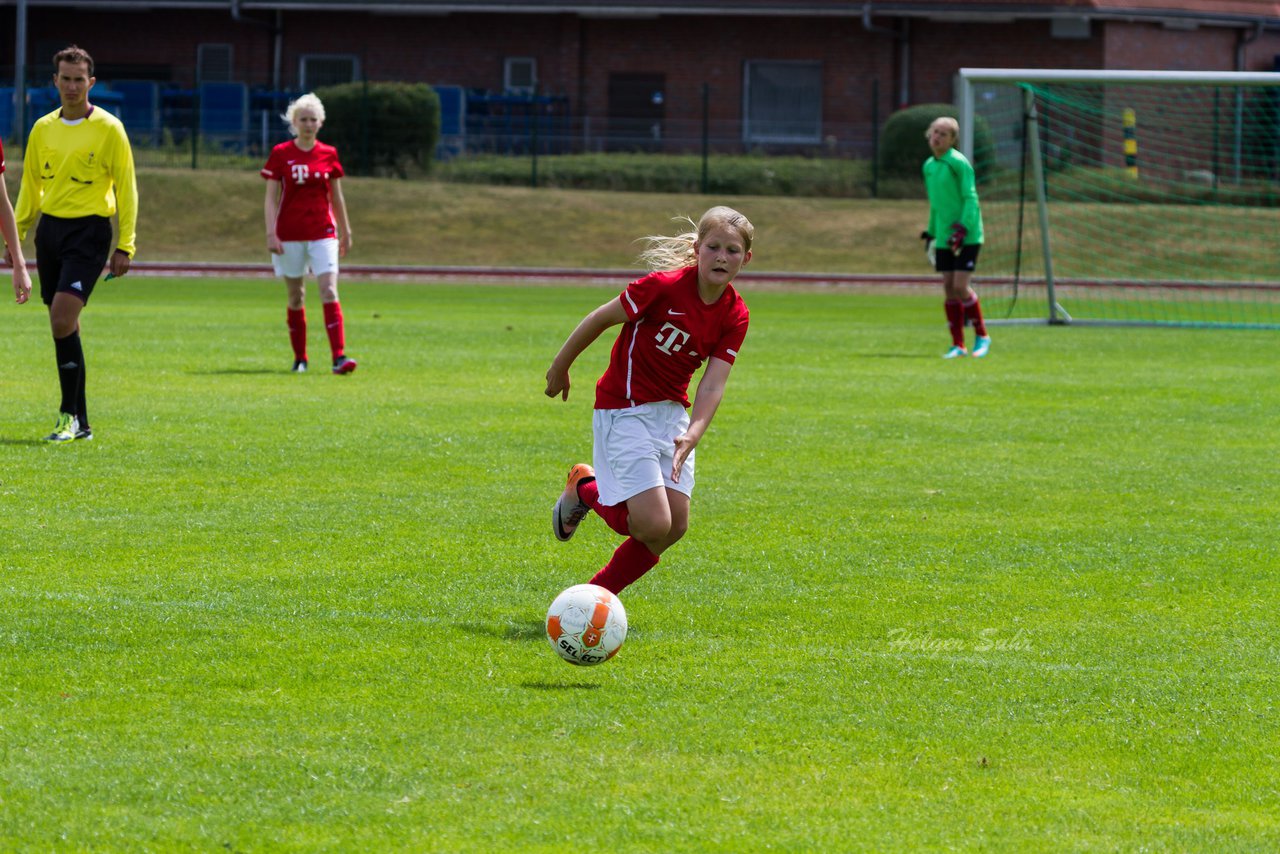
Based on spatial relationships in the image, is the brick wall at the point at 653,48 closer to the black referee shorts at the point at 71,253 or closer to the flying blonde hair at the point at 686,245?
the black referee shorts at the point at 71,253

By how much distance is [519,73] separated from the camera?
44.9m

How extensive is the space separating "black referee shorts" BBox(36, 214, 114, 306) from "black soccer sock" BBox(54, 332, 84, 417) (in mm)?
271

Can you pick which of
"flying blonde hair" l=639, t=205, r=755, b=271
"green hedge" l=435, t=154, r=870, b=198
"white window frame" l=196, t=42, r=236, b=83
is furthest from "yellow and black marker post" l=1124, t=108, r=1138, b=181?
"flying blonde hair" l=639, t=205, r=755, b=271

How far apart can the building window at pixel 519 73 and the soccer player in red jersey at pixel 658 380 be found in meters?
39.0

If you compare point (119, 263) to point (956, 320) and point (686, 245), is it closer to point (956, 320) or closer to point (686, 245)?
point (686, 245)

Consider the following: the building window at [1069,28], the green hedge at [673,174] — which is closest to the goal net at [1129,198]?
the building window at [1069,28]

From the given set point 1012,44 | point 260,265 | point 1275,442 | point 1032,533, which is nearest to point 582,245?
point 260,265

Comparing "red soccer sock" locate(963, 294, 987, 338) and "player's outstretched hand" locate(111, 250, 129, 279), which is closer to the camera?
"player's outstretched hand" locate(111, 250, 129, 279)

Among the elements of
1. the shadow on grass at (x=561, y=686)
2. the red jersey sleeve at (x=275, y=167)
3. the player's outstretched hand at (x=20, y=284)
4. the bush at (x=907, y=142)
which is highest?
the bush at (x=907, y=142)

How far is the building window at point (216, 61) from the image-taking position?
1790 inches

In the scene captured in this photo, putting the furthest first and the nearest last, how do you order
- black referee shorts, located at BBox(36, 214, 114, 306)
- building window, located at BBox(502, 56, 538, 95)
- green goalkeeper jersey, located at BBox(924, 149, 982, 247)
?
building window, located at BBox(502, 56, 538, 95), green goalkeeper jersey, located at BBox(924, 149, 982, 247), black referee shorts, located at BBox(36, 214, 114, 306)

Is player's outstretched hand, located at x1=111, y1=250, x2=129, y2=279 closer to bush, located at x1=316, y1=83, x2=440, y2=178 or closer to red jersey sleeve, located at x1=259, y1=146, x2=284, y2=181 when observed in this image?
red jersey sleeve, located at x1=259, y1=146, x2=284, y2=181

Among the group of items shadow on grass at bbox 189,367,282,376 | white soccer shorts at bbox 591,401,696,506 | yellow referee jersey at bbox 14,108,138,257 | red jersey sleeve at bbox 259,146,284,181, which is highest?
red jersey sleeve at bbox 259,146,284,181

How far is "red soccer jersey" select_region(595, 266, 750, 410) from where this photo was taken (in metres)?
6.45
